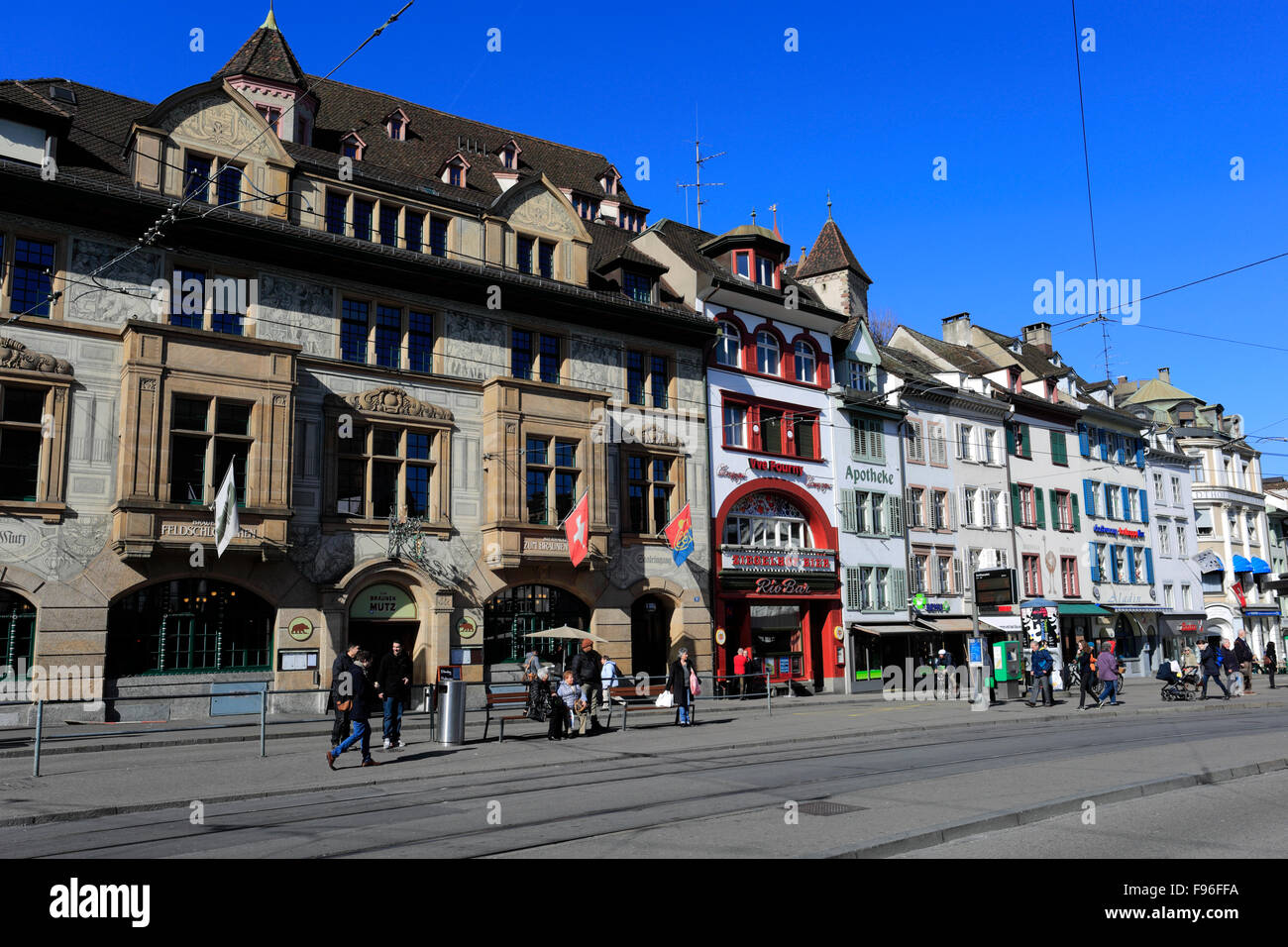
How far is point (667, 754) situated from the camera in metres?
17.7

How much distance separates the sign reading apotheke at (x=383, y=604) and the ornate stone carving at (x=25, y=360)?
8.93 metres

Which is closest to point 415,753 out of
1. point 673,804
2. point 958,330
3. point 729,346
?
point 673,804

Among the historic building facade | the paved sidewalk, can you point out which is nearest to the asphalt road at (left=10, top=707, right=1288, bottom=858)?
the paved sidewalk

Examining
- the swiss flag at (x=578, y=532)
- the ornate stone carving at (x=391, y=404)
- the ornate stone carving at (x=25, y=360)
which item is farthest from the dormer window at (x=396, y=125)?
the ornate stone carving at (x=25, y=360)

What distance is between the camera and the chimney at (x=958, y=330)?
59050 millimetres

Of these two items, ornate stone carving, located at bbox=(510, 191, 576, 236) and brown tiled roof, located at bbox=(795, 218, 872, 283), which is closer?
ornate stone carving, located at bbox=(510, 191, 576, 236)

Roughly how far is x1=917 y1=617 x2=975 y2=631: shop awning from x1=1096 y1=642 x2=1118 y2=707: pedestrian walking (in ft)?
41.4

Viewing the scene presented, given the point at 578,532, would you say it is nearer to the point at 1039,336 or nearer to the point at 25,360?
the point at 25,360

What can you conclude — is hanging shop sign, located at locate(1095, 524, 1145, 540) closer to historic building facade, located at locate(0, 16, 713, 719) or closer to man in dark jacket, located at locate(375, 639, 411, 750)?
historic building facade, located at locate(0, 16, 713, 719)

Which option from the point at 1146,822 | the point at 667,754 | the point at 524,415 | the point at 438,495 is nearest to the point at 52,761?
the point at 667,754

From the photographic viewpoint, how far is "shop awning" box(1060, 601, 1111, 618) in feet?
168

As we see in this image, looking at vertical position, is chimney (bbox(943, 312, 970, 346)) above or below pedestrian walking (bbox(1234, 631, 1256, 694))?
above
